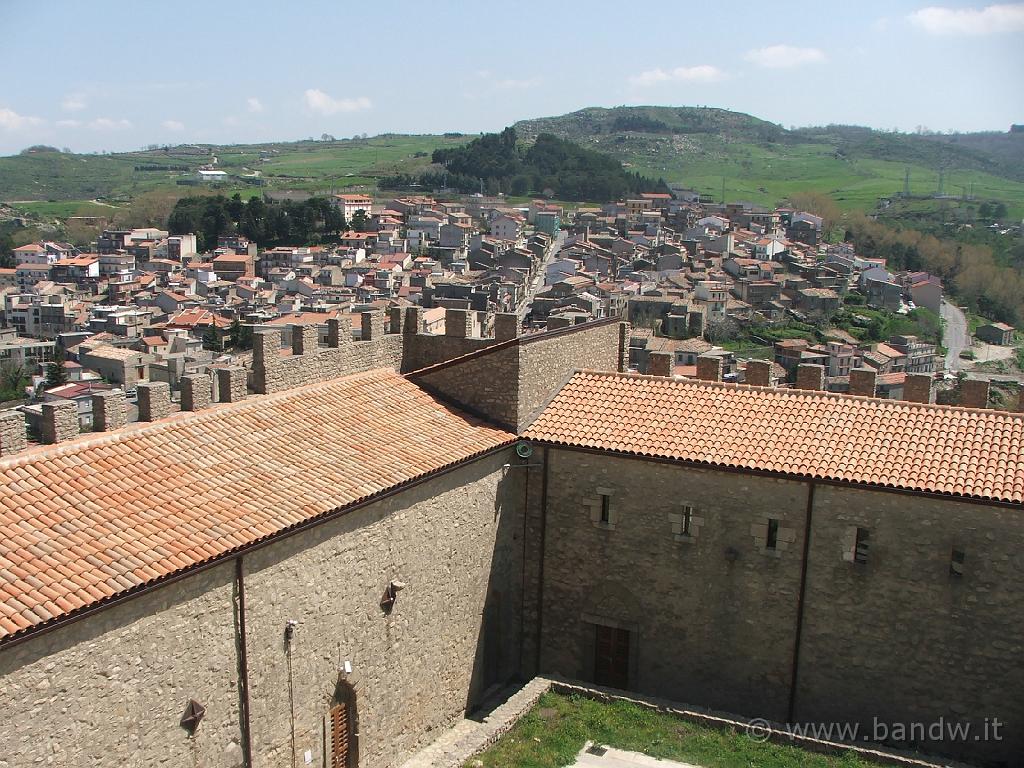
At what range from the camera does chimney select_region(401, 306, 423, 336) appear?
18.1 metres

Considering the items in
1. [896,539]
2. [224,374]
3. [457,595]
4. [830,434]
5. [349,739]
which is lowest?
[349,739]

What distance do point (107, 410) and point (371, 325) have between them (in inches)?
232

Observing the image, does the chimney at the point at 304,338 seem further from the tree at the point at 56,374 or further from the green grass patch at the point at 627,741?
the tree at the point at 56,374

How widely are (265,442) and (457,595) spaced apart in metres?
4.17

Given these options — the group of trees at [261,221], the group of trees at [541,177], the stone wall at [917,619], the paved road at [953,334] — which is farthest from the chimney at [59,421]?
the group of trees at [541,177]

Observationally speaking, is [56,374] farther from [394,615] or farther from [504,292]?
[394,615]

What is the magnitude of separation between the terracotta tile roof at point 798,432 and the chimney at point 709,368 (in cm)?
84

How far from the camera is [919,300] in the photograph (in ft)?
377

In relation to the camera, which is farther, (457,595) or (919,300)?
(919,300)

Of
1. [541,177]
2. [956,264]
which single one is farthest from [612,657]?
[541,177]

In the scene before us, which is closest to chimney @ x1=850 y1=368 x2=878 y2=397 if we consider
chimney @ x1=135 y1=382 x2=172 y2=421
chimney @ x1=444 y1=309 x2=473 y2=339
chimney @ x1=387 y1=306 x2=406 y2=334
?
Answer: chimney @ x1=444 y1=309 x2=473 y2=339

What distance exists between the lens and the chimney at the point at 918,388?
16156 millimetres

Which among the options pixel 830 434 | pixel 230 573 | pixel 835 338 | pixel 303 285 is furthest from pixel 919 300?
pixel 230 573

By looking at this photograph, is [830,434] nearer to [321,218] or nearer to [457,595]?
[457,595]
